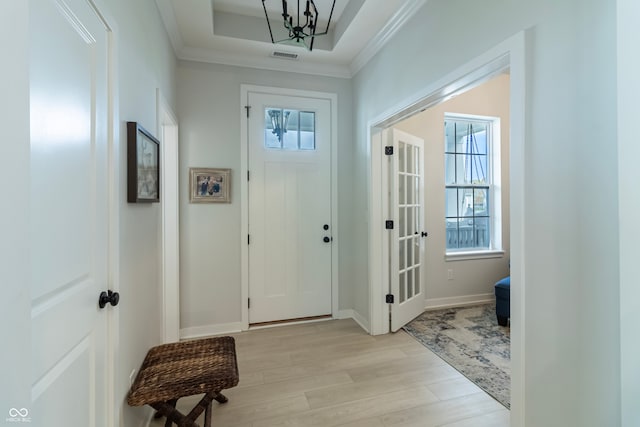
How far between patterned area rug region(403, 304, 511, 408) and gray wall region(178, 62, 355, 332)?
6.35 feet

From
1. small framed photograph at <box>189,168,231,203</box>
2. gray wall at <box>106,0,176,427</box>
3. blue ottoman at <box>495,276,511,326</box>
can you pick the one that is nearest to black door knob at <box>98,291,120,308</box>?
gray wall at <box>106,0,176,427</box>

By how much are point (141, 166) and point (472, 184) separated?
3.78m

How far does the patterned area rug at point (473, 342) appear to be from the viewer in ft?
6.92

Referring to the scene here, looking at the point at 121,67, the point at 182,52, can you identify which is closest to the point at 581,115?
the point at 121,67

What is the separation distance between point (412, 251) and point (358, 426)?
6.25 feet

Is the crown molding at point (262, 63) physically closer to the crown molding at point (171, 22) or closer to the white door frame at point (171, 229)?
the crown molding at point (171, 22)

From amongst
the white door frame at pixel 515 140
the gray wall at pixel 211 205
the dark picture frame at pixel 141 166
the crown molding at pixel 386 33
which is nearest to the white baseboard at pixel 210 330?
the gray wall at pixel 211 205

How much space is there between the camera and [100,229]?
1.15 meters

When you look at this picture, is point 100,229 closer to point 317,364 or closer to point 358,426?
point 358,426

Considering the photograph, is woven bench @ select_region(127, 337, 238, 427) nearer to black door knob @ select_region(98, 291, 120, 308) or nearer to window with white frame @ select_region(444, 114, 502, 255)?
black door knob @ select_region(98, 291, 120, 308)

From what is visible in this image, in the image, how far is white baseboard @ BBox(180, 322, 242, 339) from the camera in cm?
281

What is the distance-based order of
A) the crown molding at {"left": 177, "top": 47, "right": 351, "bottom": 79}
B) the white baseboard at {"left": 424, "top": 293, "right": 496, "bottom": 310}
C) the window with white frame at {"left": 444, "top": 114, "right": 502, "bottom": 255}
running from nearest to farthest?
the crown molding at {"left": 177, "top": 47, "right": 351, "bottom": 79} < the white baseboard at {"left": 424, "top": 293, "right": 496, "bottom": 310} < the window with white frame at {"left": 444, "top": 114, "right": 502, "bottom": 255}

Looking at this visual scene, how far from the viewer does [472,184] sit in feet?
12.7

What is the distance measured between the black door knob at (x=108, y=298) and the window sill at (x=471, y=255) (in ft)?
11.3
